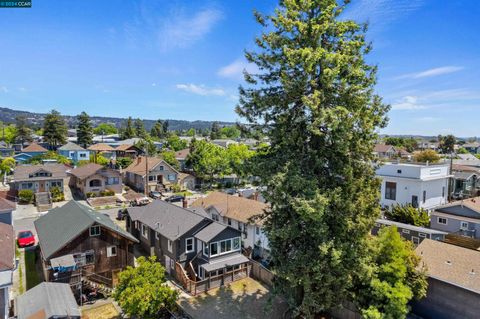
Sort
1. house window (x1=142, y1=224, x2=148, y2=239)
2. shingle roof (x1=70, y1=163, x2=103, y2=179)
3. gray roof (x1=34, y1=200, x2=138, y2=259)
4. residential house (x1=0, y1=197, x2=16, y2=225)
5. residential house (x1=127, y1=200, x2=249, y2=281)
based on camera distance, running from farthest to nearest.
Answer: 1. shingle roof (x1=70, y1=163, x2=103, y2=179)
2. house window (x1=142, y1=224, x2=148, y2=239)
3. residential house (x1=0, y1=197, x2=16, y2=225)
4. residential house (x1=127, y1=200, x2=249, y2=281)
5. gray roof (x1=34, y1=200, x2=138, y2=259)

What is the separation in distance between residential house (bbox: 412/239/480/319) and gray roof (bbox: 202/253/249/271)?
527 inches

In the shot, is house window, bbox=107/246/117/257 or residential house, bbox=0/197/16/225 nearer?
house window, bbox=107/246/117/257

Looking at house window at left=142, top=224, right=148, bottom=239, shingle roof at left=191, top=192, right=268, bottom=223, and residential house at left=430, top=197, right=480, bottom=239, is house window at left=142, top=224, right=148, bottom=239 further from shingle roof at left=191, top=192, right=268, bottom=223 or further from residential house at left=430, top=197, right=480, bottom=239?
residential house at left=430, top=197, right=480, bottom=239

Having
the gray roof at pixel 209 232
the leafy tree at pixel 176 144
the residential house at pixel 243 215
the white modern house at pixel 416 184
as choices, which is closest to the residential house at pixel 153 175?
the residential house at pixel 243 215

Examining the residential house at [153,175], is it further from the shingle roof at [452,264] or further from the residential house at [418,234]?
the shingle roof at [452,264]

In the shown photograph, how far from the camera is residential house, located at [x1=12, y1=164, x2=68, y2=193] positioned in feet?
165

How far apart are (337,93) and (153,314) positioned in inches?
701

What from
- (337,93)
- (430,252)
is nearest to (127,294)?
(337,93)

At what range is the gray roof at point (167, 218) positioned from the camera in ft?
87.6

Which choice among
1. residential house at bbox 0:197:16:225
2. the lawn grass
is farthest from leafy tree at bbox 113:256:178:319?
residential house at bbox 0:197:16:225

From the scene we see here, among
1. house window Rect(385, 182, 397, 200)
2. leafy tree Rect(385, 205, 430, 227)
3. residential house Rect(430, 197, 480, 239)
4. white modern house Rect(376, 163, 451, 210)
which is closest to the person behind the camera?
residential house Rect(430, 197, 480, 239)

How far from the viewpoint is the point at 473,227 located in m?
31.0

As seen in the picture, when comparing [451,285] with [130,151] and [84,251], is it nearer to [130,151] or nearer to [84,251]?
[84,251]

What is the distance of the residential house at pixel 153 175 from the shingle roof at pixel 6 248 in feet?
117
